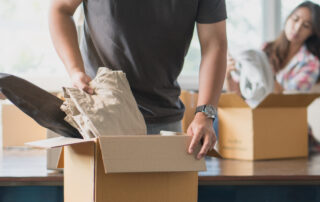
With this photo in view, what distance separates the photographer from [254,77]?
259 cm

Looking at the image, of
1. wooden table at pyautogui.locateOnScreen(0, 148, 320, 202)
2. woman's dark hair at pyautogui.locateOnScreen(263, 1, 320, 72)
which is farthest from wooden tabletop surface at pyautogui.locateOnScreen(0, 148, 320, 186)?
woman's dark hair at pyautogui.locateOnScreen(263, 1, 320, 72)

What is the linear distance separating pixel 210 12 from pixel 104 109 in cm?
55

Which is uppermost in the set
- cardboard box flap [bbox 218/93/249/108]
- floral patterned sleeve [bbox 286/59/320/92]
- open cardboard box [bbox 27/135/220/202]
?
floral patterned sleeve [bbox 286/59/320/92]

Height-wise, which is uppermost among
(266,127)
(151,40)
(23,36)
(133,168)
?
(23,36)

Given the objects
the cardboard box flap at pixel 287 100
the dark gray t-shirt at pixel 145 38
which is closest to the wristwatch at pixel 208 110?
the dark gray t-shirt at pixel 145 38

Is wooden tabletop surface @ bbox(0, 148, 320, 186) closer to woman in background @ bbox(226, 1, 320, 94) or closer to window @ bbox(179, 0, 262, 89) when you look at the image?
woman in background @ bbox(226, 1, 320, 94)

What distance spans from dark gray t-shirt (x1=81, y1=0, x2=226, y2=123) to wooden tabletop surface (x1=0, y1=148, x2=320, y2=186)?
1.36 feet

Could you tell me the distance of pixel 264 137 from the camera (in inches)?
95.6

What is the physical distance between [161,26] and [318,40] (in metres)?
2.07

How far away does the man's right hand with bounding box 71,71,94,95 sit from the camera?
1.13 m

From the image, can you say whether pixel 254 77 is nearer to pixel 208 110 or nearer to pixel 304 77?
pixel 304 77

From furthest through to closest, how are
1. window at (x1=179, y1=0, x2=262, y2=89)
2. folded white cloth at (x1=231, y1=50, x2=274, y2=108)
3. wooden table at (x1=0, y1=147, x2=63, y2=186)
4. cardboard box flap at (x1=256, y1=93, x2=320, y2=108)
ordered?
window at (x1=179, y1=0, x2=262, y2=89) < folded white cloth at (x1=231, y1=50, x2=274, y2=108) < cardboard box flap at (x1=256, y1=93, x2=320, y2=108) < wooden table at (x1=0, y1=147, x2=63, y2=186)

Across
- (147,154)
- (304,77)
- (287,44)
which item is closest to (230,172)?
(147,154)

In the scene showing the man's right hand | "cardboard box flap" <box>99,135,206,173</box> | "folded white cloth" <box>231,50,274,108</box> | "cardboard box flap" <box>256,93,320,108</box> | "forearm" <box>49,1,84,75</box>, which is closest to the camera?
"cardboard box flap" <box>99,135,206,173</box>
